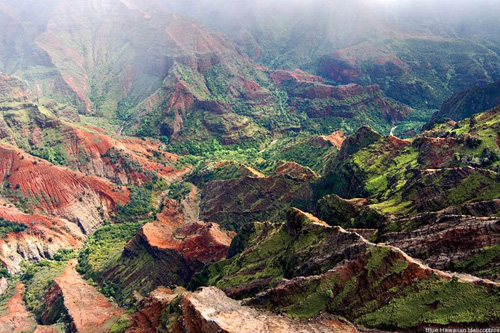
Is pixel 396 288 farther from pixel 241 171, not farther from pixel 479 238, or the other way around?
pixel 241 171

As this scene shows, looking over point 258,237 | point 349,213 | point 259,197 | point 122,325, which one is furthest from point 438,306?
point 259,197

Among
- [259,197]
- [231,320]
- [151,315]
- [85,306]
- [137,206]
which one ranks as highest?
[231,320]

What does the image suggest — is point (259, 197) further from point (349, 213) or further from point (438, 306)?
point (438, 306)

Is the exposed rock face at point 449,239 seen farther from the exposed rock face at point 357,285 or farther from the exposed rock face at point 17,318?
the exposed rock face at point 17,318

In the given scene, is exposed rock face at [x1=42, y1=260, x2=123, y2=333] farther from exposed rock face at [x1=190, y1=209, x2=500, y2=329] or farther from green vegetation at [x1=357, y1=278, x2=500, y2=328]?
green vegetation at [x1=357, y1=278, x2=500, y2=328]

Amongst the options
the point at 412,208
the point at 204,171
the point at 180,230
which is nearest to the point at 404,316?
Answer: the point at 412,208

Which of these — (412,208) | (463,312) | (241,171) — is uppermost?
(463,312)
